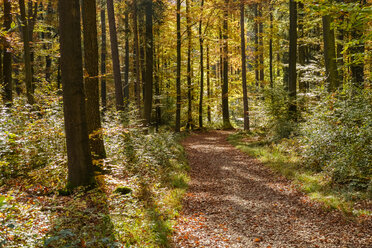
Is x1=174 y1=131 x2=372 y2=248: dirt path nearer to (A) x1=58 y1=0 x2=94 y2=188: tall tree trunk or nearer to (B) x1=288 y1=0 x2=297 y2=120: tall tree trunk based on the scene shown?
(A) x1=58 y1=0 x2=94 y2=188: tall tree trunk

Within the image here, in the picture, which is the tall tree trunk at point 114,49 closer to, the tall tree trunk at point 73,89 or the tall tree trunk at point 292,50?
the tall tree trunk at point 73,89

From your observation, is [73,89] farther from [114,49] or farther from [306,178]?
[114,49]

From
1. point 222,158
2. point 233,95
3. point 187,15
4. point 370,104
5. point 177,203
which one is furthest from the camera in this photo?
point 233,95

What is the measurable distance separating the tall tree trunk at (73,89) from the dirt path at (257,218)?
107 inches

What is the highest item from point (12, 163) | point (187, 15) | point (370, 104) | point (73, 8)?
point (187, 15)

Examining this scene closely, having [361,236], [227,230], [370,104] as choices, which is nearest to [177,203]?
[227,230]

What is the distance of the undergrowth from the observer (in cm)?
396

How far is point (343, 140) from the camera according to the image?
7652 mm

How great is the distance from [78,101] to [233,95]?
23322 mm

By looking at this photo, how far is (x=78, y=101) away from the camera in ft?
19.1

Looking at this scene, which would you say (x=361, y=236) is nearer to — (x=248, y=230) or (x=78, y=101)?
(x=248, y=230)

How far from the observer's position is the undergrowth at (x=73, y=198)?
396 centimetres

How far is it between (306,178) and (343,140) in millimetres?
1540

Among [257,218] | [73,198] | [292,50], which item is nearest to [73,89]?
[73,198]
